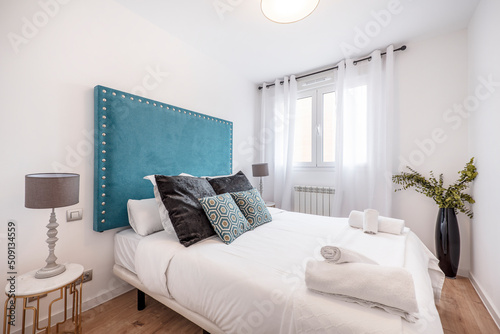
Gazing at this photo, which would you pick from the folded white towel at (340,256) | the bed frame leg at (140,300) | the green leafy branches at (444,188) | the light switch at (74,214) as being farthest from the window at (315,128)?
the light switch at (74,214)

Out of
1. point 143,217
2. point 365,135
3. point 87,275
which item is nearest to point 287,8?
point 365,135

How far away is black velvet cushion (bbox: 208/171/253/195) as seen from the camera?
2.11m

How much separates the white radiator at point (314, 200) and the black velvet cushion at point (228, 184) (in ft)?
4.26

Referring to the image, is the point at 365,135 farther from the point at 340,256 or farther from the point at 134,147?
→ the point at 134,147

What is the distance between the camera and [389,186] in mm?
2611

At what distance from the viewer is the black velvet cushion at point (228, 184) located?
2105 millimetres

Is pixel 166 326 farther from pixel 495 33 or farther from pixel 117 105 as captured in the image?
pixel 495 33

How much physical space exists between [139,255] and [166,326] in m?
0.55

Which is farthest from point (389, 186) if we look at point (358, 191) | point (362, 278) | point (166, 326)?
point (166, 326)

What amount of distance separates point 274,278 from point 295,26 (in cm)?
243

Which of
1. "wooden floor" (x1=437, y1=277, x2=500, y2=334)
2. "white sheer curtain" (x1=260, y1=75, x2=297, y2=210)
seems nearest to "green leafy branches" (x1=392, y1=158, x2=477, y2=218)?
"wooden floor" (x1=437, y1=277, x2=500, y2=334)

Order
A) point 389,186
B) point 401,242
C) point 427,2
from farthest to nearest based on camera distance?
point 389,186
point 427,2
point 401,242

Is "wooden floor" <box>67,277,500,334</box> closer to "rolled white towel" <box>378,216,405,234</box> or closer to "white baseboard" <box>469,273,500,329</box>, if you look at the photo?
"white baseboard" <box>469,273,500,329</box>

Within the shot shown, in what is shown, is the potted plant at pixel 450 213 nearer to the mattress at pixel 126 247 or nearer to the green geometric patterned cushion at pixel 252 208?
the green geometric patterned cushion at pixel 252 208
